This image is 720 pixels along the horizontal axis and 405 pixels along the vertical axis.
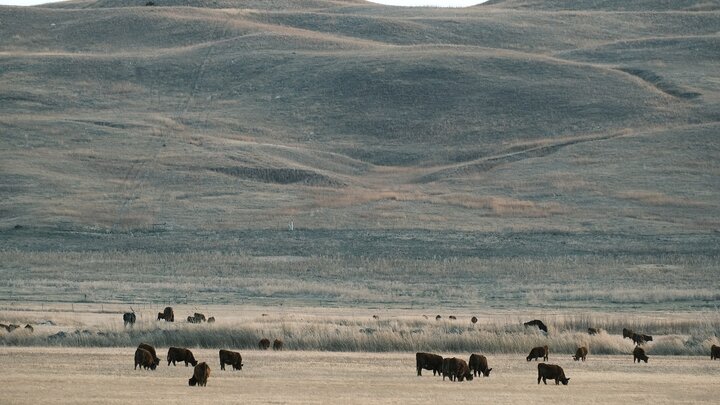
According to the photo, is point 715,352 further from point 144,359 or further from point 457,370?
point 144,359

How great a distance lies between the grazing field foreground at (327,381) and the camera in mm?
23953

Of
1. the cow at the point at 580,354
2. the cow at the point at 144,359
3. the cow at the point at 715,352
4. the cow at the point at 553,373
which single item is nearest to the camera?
the cow at the point at 553,373

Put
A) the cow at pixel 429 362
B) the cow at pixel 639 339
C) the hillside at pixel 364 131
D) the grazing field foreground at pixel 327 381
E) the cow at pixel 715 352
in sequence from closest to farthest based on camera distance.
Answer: the grazing field foreground at pixel 327 381, the cow at pixel 429 362, the cow at pixel 715 352, the cow at pixel 639 339, the hillside at pixel 364 131

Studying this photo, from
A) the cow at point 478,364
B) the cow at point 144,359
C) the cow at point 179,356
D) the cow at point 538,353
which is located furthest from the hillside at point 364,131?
the cow at point 144,359

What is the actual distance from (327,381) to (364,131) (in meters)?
92.7

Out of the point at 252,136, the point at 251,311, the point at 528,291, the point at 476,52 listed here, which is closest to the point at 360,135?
the point at 252,136

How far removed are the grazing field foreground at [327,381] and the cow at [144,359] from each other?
0.68ft

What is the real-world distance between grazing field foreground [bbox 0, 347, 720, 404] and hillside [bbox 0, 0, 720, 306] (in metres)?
43.4

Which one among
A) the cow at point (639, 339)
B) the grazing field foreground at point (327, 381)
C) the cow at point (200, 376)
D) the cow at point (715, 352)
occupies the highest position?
the cow at point (200, 376)

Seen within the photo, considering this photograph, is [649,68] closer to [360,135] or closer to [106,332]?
[360,135]

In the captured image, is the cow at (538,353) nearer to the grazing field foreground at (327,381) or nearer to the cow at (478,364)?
the grazing field foreground at (327,381)

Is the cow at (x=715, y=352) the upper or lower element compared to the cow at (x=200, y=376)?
lower

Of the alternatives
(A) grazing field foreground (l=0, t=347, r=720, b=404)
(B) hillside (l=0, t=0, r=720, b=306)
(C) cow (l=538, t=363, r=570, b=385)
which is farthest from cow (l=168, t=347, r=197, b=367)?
(B) hillside (l=0, t=0, r=720, b=306)

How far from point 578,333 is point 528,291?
23.7m
